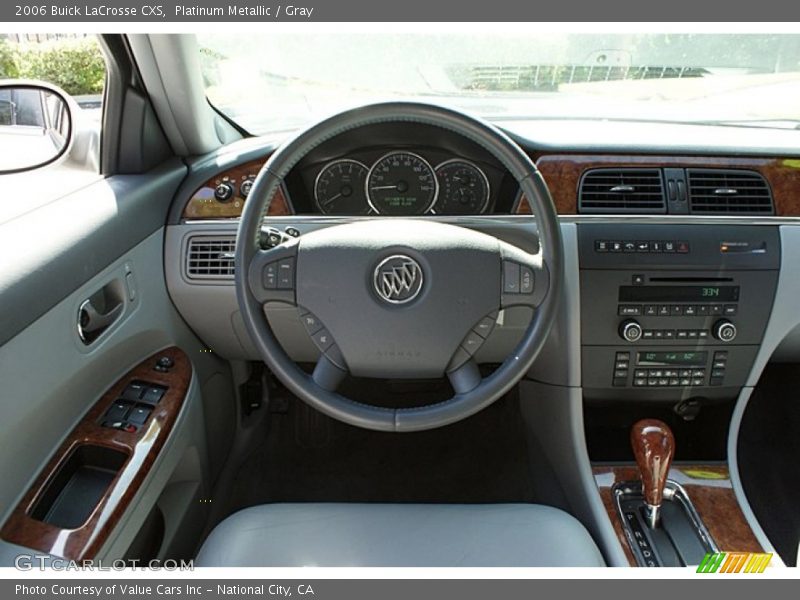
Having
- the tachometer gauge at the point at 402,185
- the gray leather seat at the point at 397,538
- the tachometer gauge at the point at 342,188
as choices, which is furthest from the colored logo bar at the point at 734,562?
the tachometer gauge at the point at 342,188

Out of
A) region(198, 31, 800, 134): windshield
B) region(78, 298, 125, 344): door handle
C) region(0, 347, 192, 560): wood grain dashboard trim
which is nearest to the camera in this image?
region(0, 347, 192, 560): wood grain dashboard trim

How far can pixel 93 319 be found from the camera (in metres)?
1.50

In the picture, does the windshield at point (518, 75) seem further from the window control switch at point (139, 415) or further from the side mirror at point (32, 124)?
the window control switch at point (139, 415)

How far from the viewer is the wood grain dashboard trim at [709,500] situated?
5.23 ft

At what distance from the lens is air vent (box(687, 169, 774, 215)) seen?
1.83m

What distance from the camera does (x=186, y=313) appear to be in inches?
75.7

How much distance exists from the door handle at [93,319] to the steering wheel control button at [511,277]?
0.91 meters

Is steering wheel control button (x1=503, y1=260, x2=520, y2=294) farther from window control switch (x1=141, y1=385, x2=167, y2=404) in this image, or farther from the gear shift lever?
window control switch (x1=141, y1=385, x2=167, y2=404)

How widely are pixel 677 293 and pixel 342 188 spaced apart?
3.14 feet

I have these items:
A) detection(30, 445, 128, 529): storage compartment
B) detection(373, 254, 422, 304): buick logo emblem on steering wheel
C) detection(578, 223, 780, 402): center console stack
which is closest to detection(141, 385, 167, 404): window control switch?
detection(30, 445, 128, 529): storage compartment

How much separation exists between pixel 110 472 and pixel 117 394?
0.21m

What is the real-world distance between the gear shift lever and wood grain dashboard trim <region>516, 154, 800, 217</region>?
635mm

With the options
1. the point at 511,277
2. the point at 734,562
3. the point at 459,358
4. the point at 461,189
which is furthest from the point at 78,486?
the point at 734,562

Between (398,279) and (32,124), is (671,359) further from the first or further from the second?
(32,124)
